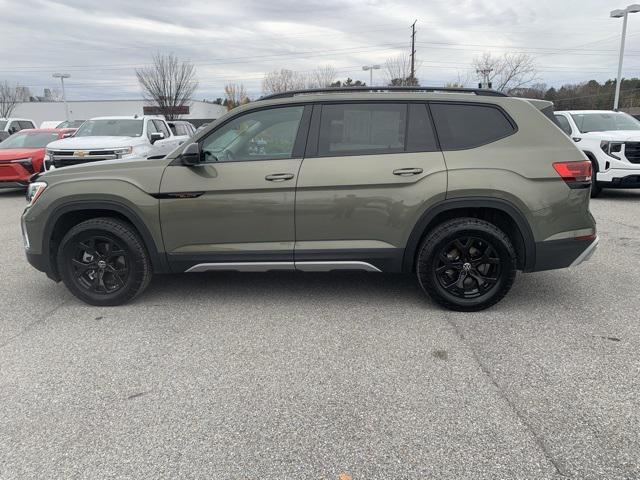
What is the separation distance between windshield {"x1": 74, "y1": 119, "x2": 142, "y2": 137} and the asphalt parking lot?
769 cm

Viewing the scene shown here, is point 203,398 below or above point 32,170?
below

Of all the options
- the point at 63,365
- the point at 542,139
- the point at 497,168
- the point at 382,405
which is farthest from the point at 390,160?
the point at 63,365

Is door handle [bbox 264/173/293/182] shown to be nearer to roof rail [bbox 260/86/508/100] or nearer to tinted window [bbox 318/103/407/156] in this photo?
tinted window [bbox 318/103/407/156]

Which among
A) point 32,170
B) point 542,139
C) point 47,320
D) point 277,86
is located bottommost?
point 47,320

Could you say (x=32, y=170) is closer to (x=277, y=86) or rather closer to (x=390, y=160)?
(x=390, y=160)

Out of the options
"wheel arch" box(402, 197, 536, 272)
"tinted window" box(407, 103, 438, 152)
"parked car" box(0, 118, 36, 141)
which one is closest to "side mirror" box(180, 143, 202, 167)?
"tinted window" box(407, 103, 438, 152)

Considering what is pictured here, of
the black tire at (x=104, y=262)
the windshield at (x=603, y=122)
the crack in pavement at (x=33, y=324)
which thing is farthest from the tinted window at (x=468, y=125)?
the windshield at (x=603, y=122)

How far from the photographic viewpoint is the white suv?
971 centimetres

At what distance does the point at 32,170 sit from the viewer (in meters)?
11.5

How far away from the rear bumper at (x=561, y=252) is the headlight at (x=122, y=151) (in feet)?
29.5

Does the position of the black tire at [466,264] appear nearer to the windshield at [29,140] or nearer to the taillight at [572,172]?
the taillight at [572,172]

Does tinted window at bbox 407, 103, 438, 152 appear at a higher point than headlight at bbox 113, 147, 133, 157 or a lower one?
higher

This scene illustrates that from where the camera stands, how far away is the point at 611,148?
982cm

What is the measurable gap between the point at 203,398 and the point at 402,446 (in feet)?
4.08
